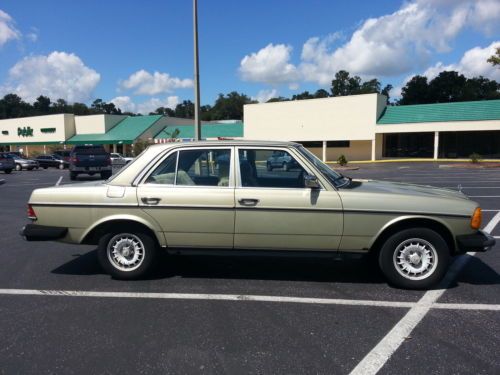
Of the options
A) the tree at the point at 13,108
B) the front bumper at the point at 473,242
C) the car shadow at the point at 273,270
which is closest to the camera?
the front bumper at the point at 473,242

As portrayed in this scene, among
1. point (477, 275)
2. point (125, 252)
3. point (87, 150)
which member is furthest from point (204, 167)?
point (87, 150)

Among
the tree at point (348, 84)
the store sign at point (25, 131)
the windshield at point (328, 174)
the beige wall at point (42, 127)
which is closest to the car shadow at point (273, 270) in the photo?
the windshield at point (328, 174)

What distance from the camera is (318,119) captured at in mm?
43031

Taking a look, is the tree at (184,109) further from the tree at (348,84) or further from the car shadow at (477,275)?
the car shadow at (477,275)

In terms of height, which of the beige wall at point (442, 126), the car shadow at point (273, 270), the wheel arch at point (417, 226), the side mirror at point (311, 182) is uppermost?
the beige wall at point (442, 126)

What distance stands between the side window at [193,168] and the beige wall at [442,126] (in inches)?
1452

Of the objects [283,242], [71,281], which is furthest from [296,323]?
[71,281]

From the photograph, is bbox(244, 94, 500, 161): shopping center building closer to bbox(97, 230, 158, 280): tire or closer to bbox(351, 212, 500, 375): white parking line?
bbox(351, 212, 500, 375): white parking line

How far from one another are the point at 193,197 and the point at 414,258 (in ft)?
8.59

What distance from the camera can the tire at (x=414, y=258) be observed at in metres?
4.65

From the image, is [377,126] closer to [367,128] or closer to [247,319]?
[367,128]

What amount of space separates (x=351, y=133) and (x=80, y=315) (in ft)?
130

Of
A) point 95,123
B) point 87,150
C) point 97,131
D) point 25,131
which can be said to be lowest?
point 87,150

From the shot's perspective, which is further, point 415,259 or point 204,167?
point 204,167
